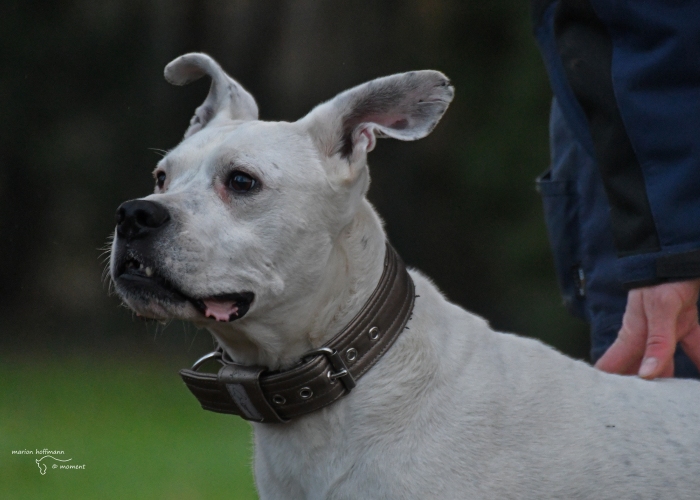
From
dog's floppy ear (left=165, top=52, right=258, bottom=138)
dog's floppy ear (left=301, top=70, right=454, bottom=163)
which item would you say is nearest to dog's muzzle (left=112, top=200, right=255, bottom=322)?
dog's floppy ear (left=301, top=70, right=454, bottom=163)

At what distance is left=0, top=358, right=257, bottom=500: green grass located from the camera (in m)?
6.03

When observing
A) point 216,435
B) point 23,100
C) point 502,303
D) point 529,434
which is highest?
point 529,434

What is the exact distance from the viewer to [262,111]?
11.7 metres

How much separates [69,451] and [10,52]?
22.3ft

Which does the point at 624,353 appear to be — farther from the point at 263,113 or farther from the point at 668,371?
the point at 263,113

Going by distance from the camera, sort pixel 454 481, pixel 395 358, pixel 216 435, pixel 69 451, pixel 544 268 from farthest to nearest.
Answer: pixel 544 268 → pixel 216 435 → pixel 69 451 → pixel 395 358 → pixel 454 481

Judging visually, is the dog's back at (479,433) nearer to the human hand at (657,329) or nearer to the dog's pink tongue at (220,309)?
the human hand at (657,329)

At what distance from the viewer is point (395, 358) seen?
9.48 feet

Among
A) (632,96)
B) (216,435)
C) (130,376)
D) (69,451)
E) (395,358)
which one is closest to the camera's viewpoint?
(395,358)

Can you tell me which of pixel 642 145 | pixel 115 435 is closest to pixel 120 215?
pixel 642 145

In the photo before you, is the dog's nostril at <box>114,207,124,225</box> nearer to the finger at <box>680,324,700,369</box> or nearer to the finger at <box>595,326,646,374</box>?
the finger at <box>595,326,646,374</box>

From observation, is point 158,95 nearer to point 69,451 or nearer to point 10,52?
point 10,52

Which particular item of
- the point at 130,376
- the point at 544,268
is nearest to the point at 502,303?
the point at 544,268

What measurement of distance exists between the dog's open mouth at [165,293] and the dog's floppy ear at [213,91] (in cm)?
96
